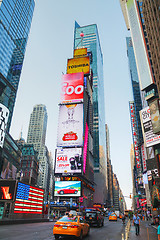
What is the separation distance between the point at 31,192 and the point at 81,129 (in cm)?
5640

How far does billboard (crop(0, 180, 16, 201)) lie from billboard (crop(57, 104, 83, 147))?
57.6 meters

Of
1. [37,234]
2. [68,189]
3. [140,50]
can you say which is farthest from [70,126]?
[37,234]

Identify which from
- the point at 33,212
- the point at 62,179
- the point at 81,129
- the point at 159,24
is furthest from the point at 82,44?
the point at 33,212

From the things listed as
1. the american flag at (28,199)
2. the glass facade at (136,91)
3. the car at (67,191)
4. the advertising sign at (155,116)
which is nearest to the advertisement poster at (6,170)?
the car at (67,191)

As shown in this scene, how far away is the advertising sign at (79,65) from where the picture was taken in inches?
4459

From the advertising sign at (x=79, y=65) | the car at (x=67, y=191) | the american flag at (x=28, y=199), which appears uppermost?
the advertising sign at (x=79, y=65)

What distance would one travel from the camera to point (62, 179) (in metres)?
83.4

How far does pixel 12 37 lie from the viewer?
416ft

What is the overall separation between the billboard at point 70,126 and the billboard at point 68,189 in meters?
16.3

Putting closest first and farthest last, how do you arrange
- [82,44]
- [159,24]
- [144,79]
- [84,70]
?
[159,24] < [144,79] < [84,70] < [82,44]

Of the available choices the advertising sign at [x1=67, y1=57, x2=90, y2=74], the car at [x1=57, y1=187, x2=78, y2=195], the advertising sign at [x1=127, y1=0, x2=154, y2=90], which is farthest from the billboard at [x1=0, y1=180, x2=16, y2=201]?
the advertising sign at [x1=67, y1=57, x2=90, y2=74]

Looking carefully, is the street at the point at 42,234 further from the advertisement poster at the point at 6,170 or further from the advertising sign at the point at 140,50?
the advertisement poster at the point at 6,170

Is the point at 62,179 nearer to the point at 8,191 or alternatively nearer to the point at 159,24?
the point at 8,191

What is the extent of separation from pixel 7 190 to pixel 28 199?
4.64 m
